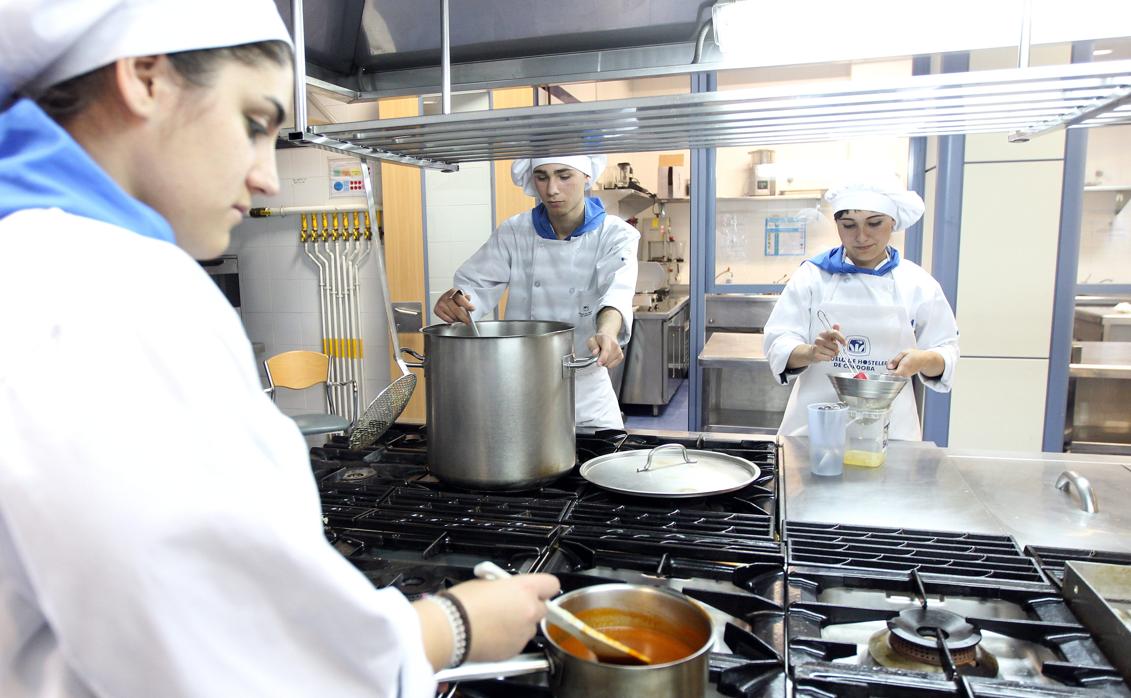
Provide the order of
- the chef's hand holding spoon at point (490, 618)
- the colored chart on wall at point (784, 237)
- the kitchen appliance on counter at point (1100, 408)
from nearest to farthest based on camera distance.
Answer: the chef's hand holding spoon at point (490, 618)
the kitchen appliance on counter at point (1100, 408)
the colored chart on wall at point (784, 237)

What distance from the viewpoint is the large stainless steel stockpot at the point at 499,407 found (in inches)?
49.8

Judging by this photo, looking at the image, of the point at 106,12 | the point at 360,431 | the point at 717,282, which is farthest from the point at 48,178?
A: the point at 717,282

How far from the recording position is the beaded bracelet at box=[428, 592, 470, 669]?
25.6 inches

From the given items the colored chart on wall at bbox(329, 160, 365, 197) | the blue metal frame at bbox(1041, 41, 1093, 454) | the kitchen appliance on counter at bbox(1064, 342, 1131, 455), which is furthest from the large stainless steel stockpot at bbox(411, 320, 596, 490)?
the colored chart on wall at bbox(329, 160, 365, 197)

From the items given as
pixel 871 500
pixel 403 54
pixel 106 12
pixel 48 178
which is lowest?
pixel 871 500

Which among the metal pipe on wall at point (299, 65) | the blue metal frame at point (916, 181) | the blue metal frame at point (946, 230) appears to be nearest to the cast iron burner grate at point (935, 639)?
the metal pipe on wall at point (299, 65)

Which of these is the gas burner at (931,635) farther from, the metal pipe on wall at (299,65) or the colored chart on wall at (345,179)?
the colored chart on wall at (345,179)

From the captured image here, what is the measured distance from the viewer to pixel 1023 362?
296 centimetres

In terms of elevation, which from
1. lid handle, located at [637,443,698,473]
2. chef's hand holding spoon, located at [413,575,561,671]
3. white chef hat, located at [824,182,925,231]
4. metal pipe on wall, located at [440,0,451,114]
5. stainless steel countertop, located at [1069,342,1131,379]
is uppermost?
metal pipe on wall, located at [440,0,451,114]

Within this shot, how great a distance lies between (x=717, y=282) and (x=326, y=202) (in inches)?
93.7

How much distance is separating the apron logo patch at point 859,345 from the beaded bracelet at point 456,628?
1790 mm

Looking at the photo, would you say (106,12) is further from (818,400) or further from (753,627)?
(818,400)

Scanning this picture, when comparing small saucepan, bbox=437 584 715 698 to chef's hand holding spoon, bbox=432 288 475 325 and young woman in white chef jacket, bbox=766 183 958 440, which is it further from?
young woman in white chef jacket, bbox=766 183 958 440

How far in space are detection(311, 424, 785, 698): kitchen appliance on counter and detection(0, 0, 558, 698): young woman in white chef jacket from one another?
32 cm
